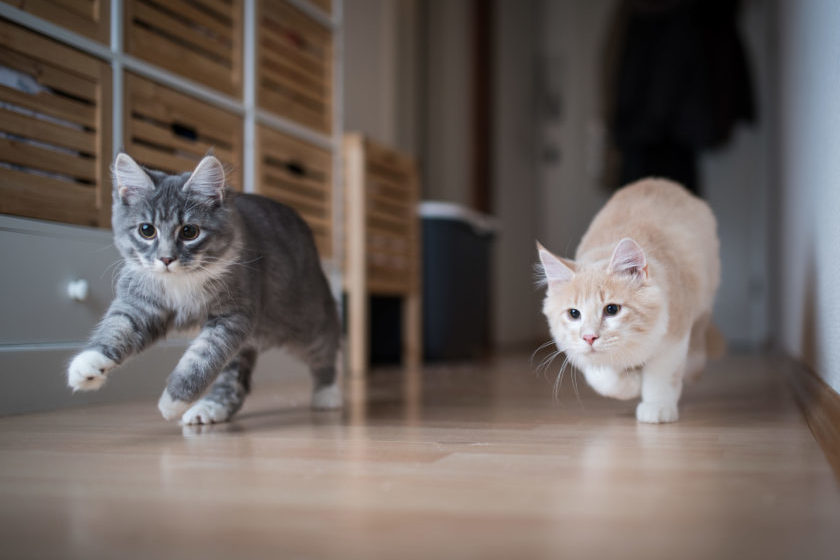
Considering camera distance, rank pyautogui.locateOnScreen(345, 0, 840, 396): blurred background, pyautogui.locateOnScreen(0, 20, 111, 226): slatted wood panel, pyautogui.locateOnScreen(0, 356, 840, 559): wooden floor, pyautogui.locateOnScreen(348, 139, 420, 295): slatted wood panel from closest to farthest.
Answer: pyautogui.locateOnScreen(0, 356, 840, 559): wooden floor
pyautogui.locateOnScreen(0, 20, 111, 226): slatted wood panel
pyautogui.locateOnScreen(348, 139, 420, 295): slatted wood panel
pyautogui.locateOnScreen(345, 0, 840, 396): blurred background

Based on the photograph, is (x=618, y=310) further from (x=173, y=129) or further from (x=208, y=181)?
(x=173, y=129)

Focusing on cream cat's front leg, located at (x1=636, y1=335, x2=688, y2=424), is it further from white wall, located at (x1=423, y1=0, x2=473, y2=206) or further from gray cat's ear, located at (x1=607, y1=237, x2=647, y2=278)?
white wall, located at (x1=423, y1=0, x2=473, y2=206)

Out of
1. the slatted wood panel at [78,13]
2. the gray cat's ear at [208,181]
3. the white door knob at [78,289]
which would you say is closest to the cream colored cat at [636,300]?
the gray cat's ear at [208,181]

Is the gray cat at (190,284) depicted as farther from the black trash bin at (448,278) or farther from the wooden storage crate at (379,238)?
the black trash bin at (448,278)

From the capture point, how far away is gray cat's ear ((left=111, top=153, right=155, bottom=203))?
1638 mm

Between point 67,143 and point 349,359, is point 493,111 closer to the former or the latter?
point 349,359

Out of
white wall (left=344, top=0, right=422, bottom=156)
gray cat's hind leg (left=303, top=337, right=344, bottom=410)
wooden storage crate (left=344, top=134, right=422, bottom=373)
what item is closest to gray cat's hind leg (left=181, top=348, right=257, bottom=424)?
gray cat's hind leg (left=303, top=337, right=344, bottom=410)

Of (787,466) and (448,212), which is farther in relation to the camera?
(448,212)

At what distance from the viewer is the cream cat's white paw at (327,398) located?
2.07 m

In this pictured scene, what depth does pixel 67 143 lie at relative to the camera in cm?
205

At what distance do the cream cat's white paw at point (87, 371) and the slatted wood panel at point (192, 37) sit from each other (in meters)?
1.10

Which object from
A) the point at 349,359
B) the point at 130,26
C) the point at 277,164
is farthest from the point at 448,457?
the point at 349,359

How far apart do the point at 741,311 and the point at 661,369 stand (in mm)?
4540

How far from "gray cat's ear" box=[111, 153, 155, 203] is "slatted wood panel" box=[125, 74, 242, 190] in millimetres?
585
